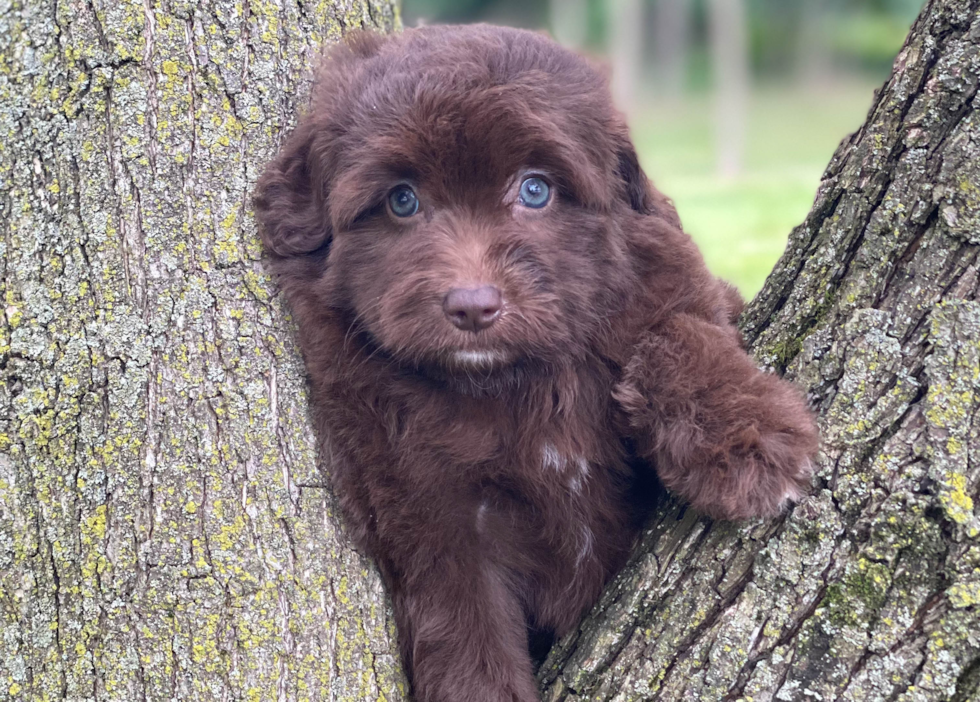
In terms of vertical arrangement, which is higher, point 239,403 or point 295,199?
point 295,199

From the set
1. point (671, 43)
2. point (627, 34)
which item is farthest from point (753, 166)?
point (671, 43)

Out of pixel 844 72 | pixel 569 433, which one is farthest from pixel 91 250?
pixel 844 72

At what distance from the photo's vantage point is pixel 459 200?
2.61 meters

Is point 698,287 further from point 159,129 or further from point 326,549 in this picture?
point 159,129

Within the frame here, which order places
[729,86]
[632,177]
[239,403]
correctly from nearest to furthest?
1. [239,403]
2. [632,177]
3. [729,86]

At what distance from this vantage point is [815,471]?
7.63 feet

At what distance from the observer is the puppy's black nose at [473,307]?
2.42m

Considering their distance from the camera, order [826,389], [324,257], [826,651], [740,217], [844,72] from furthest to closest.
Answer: [844,72], [740,217], [324,257], [826,389], [826,651]

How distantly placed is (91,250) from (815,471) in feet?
6.45

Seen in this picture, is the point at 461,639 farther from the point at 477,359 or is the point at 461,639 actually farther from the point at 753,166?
the point at 753,166

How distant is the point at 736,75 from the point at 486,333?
78.5 feet

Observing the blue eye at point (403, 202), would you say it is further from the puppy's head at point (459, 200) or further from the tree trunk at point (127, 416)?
the tree trunk at point (127, 416)

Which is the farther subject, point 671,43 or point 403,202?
point 671,43

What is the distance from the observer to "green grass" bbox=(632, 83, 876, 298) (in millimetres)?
9906
